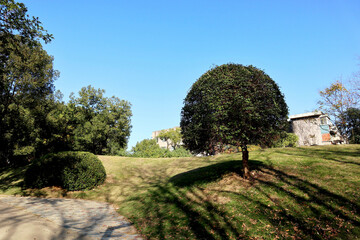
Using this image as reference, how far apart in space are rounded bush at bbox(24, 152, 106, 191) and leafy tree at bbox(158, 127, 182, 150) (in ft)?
135

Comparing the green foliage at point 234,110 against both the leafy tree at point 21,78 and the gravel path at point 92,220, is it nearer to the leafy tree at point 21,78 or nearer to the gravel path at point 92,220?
the gravel path at point 92,220

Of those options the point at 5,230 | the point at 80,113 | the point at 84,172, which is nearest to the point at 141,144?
the point at 80,113

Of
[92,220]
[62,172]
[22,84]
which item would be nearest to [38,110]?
[22,84]

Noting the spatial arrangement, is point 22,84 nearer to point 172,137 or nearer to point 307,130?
point 307,130

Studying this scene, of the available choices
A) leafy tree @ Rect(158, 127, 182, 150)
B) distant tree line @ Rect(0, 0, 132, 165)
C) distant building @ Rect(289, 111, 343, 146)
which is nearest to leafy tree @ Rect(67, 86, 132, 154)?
distant tree line @ Rect(0, 0, 132, 165)

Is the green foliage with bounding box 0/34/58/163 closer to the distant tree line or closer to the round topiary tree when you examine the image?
the distant tree line

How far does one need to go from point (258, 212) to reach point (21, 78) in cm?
2035

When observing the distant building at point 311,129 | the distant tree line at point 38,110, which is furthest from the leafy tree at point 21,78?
the distant building at point 311,129

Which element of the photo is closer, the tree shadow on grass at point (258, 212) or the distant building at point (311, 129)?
the tree shadow on grass at point (258, 212)

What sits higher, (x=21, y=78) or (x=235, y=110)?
(x=21, y=78)

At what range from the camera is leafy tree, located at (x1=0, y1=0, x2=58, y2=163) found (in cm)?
968

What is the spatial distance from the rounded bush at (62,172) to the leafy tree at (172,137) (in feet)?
135

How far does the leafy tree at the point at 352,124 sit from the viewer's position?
25.3 m

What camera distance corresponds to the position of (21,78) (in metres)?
16.2
